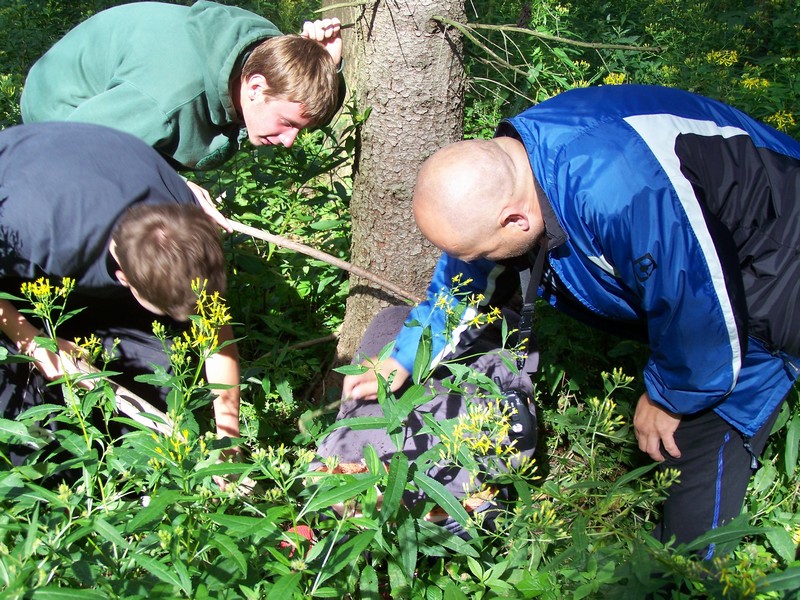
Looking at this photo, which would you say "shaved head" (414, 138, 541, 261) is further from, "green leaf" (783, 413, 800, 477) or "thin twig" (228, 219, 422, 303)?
"green leaf" (783, 413, 800, 477)

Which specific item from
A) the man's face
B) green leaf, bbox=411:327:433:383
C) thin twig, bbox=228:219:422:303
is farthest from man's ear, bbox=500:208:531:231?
the man's face

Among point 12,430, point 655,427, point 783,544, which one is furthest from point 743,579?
point 12,430

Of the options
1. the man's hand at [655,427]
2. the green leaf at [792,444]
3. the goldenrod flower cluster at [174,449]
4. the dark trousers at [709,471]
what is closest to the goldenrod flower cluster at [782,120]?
the green leaf at [792,444]

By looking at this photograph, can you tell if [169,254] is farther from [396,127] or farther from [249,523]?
[396,127]

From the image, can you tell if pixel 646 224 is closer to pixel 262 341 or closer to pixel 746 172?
pixel 746 172

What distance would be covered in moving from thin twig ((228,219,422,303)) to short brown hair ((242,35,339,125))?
46 cm

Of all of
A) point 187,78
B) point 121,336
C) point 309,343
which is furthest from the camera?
point 309,343

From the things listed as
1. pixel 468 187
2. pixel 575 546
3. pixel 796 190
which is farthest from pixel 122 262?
pixel 796 190

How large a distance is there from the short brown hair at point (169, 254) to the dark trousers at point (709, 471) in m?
1.49

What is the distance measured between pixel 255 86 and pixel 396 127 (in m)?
0.53

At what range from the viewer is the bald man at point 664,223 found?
1.80 meters

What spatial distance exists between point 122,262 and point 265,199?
4.63ft

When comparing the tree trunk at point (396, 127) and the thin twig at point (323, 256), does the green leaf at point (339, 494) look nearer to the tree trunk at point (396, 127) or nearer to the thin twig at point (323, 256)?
the thin twig at point (323, 256)

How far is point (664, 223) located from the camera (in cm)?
177
